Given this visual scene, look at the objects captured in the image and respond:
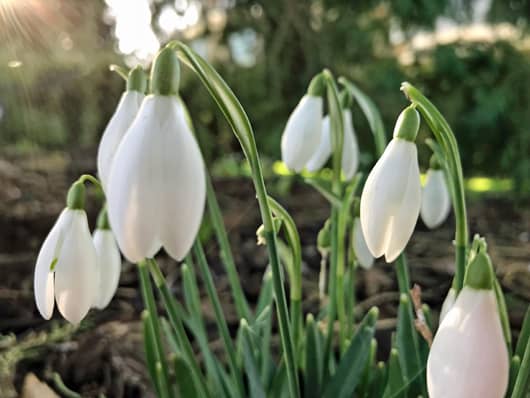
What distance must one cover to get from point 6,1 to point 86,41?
0.81 metres

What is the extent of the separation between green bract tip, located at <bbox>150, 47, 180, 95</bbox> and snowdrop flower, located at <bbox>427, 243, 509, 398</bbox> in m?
0.24

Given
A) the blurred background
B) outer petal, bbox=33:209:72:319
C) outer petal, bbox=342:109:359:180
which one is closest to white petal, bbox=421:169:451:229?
outer petal, bbox=342:109:359:180

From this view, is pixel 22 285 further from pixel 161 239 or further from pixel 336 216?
pixel 161 239

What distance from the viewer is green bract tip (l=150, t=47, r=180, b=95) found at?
433mm

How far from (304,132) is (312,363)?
271 millimetres

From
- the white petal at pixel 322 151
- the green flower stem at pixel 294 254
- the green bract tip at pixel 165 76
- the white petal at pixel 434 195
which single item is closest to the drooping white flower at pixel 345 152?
the white petal at pixel 322 151

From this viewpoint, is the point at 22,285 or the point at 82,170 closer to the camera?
the point at 22,285

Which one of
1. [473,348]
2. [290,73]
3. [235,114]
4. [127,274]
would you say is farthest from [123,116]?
[290,73]

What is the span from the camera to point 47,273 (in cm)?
57

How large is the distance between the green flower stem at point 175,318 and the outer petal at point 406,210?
0.22 m

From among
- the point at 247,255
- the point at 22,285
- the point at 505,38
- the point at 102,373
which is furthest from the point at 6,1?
the point at 505,38

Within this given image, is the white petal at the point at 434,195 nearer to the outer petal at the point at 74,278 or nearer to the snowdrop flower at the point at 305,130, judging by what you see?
the snowdrop flower at the point at 305,130

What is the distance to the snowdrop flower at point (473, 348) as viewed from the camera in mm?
415

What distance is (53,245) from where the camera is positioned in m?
0.58
